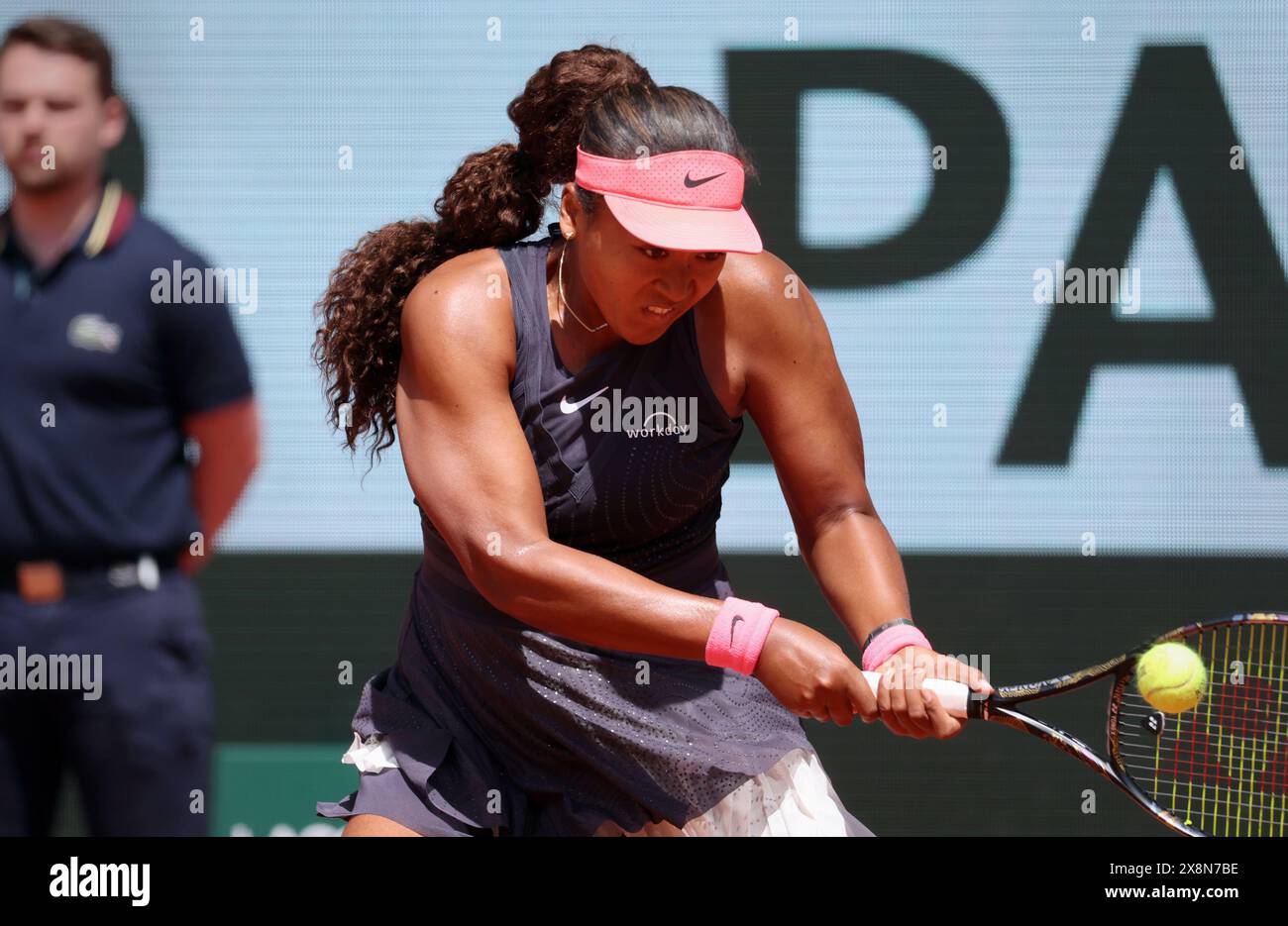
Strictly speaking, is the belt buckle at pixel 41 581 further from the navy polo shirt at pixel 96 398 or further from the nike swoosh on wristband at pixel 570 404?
the nike swoosh on wristband at pixel 570 404

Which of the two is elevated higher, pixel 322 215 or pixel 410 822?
pixel 322 215

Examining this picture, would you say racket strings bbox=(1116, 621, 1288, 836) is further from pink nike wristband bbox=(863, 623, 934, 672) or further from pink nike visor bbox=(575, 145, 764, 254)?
pink nike visor bbox=(575, 145, 764, 254)

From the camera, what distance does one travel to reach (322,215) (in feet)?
10.5

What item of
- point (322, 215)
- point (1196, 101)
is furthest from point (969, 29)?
point (322, 215)

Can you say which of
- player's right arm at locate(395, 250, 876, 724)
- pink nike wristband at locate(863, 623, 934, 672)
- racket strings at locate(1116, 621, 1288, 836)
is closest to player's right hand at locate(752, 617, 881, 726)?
player's right arm at locate(395, 250, 876, 724)

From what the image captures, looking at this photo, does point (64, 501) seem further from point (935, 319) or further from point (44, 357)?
point (935, 319)

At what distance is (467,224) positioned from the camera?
7.00 ft

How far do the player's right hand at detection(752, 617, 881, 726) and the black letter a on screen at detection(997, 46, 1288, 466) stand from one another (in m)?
1.46

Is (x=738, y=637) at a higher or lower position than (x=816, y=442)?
lower

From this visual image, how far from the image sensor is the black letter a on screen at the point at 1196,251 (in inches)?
124

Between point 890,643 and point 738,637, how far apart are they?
250 mm

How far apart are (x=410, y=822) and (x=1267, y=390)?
Result: 2073mm

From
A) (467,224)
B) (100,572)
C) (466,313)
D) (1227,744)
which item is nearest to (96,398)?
(100,572)

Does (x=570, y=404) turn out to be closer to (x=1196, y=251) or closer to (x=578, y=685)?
(x=578, y=685)
